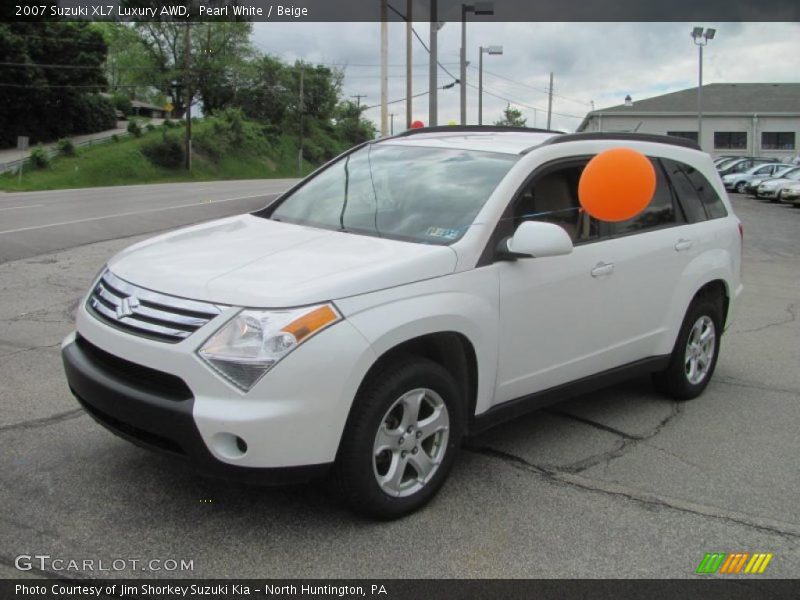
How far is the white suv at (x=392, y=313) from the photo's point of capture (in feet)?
9.97

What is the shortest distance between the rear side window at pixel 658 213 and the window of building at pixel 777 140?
58084mm

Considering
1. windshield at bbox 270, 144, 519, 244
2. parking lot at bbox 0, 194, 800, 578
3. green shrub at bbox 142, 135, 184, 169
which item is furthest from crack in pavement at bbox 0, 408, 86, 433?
green shrub at bbox 142, 135, 184, 169

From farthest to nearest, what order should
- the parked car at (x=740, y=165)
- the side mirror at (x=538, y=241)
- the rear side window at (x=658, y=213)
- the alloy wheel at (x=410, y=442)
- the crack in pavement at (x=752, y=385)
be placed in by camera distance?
the parked car at (x=740, y=165)
the crack in pavement at (x=752, y=385)
the rear side window at (x=658, y=213)
the side mirror at (x=538, y=241)
the alloy wheel at (x=410, y=442)

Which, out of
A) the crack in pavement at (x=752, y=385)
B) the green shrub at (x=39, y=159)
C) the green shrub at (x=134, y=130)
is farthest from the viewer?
the green shrub at (x=134, y=130)

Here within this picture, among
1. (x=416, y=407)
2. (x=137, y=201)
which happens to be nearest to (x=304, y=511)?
(x=416, y=407)

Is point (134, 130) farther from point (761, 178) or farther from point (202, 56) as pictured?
point (761, 178)

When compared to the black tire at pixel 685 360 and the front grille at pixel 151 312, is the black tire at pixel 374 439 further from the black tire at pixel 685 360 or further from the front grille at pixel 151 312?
the black tire at pixel 685 360

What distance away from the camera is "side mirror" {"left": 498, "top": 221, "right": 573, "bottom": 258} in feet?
12.1

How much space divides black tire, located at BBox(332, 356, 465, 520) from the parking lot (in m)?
0.12

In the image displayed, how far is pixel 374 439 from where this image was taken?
324 cm

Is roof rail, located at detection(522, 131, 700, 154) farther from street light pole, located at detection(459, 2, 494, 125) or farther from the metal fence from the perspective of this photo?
the metal fence

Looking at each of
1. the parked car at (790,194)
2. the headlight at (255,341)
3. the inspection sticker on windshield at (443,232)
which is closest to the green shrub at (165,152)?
the parked car at (790,194)

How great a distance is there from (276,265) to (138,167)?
169ft

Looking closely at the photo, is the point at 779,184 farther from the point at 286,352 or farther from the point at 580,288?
the point at 286,352
